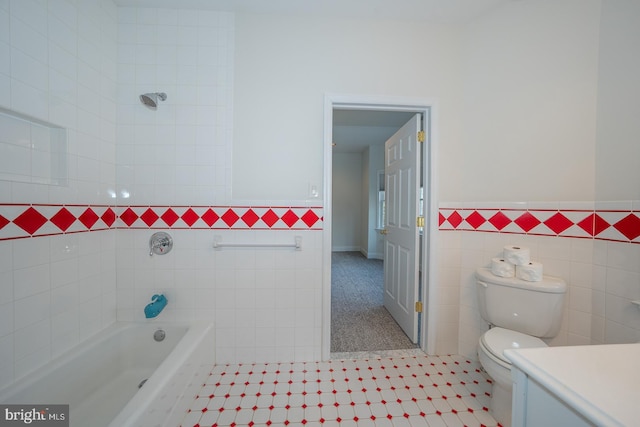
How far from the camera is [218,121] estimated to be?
1616 millimetres

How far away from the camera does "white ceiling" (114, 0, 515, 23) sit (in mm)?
1522

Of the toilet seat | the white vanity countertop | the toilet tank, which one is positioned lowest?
the toilet seat

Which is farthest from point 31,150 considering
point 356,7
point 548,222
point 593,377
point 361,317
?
point 548,222

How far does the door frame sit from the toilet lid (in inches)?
18.3

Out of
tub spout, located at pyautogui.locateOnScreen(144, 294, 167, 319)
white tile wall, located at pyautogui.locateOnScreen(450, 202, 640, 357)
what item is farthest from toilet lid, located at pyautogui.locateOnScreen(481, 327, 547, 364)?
tub spout, located at pyautogui.locateOnScreen(144, 294, 167, 319)

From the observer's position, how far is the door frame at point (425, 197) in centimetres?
165

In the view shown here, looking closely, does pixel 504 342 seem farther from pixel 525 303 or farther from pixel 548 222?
pixel 548 222

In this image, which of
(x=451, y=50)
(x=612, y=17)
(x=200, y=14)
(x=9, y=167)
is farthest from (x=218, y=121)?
(x=612, y=17)

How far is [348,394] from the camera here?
4.52 ft

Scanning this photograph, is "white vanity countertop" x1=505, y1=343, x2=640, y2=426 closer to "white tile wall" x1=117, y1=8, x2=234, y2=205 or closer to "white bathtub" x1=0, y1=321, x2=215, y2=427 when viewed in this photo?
"white bathtub" x1=0, y1=321, x2=215, y2=427

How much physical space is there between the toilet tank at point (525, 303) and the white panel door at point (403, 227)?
0.51 meters

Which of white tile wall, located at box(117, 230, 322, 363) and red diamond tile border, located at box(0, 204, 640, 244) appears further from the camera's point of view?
white tile wall, located at box(117, 230, 322, 363)

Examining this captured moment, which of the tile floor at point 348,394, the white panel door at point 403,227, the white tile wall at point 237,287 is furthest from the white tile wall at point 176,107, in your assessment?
the white panel door at point 403,227

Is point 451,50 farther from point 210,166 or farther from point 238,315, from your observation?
point 238,315
